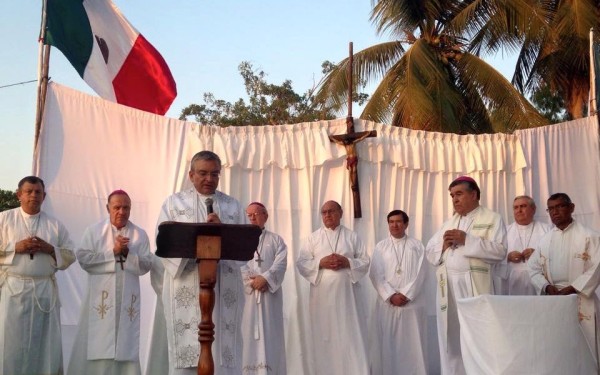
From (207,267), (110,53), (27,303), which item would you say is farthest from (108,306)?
(110,53)

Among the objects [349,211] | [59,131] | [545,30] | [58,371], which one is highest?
[545,30]

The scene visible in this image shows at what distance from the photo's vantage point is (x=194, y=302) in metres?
6.27

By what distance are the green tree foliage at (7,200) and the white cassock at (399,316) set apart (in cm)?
1896

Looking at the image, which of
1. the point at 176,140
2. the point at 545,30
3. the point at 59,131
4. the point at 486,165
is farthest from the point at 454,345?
the point at 545,30

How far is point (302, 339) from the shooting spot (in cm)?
1034

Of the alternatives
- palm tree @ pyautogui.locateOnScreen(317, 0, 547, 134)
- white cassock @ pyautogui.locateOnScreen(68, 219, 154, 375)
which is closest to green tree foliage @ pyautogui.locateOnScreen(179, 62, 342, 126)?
palm tree @ pyautogui.locateOnScreen(317, 0, 547, 134)

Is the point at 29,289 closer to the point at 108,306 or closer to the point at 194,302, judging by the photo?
the point at 108,306

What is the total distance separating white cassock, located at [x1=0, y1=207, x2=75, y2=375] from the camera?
7.64 metres

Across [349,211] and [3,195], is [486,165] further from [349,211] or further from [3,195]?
[3,195]

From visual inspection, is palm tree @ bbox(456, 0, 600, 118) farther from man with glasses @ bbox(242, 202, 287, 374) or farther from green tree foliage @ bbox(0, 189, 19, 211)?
green tree foliage @ bbox(0, 189, 19, 211)

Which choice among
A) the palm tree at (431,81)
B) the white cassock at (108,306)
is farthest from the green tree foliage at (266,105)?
the white cassock at (108,306)

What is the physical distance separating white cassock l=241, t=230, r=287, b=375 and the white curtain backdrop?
2.89 feet

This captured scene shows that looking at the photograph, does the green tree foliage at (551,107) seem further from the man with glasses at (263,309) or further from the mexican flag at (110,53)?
the man with glasses at (263,309)

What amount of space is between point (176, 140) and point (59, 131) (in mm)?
1471
